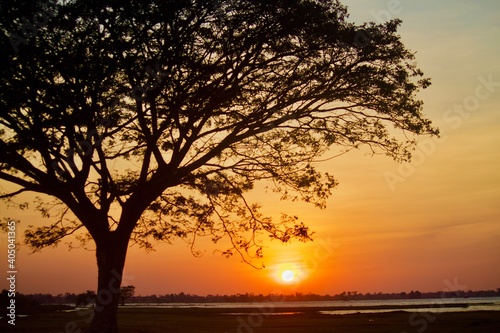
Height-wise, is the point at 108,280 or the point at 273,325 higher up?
the point at 108,280

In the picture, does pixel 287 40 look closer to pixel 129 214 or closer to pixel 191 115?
pixel 191 115

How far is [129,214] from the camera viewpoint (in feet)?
58.3

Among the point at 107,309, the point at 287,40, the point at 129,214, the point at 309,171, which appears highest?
the point at 287,40

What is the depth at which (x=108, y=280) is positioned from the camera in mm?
17203

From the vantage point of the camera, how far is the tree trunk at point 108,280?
16766 mm

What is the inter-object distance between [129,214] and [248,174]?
4.29 meters

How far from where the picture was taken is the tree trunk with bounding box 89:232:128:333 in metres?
16.8

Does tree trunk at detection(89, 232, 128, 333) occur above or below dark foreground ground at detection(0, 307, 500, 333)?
above

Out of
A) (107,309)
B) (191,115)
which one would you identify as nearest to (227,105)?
(191,115)

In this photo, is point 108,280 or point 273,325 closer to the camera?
point 108,280

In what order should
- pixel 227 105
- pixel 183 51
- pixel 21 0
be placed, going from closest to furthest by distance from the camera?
1. pixel 21 0
2. pixel 183 51
3. pixel 227 105

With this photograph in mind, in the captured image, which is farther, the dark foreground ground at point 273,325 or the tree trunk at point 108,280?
the dark foreground ground at point 273,325

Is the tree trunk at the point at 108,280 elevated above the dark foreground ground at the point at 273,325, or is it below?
above

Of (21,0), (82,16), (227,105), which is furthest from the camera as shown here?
(227,105)
